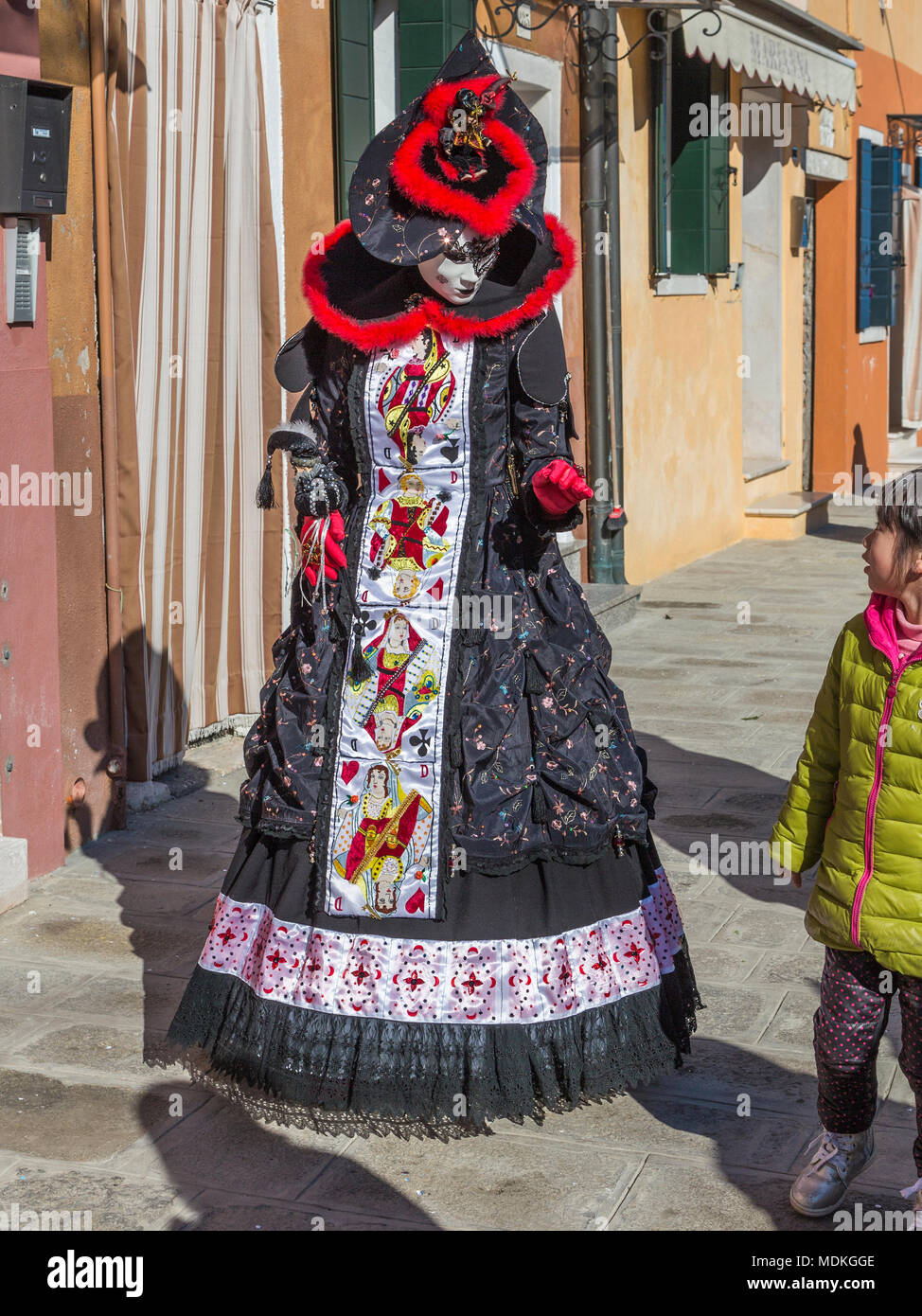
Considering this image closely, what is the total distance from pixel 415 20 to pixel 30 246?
310cm

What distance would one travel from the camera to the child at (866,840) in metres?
2.84

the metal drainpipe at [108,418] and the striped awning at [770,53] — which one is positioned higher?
the striped awning at [770,53]

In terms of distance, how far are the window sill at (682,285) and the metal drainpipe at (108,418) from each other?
5939 mm

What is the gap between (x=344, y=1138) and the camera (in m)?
3.44

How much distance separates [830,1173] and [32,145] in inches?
138

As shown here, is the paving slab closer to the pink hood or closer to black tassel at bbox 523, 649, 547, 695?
black tassel at bbox 523, 649, 547, 695

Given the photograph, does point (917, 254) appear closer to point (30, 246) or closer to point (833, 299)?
point (833, 299)

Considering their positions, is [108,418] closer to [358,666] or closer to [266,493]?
[266,493]

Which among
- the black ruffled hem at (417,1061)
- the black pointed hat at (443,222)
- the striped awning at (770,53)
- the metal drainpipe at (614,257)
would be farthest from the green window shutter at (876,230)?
the black ruffled hem at (417,1061)

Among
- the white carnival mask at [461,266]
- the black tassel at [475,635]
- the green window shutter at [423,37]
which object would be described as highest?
the green window shutter at [423,37]

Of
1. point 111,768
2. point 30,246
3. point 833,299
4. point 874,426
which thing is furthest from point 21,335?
point 874,426

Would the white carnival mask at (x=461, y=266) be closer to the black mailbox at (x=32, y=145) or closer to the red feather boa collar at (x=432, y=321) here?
the red feather boa collar at (x=432, y=321)

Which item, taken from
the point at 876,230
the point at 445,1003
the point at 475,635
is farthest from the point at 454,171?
the point at 876,230
